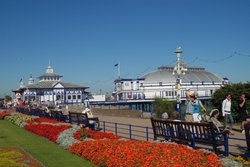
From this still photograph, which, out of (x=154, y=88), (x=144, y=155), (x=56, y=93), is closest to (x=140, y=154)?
(x=144, y=155)

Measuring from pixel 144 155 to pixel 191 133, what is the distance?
187cm

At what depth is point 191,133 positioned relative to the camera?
10.0 meters

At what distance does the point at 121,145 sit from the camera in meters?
10.2

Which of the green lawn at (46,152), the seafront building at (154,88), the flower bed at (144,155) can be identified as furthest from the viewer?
the seafront building at (154,88)

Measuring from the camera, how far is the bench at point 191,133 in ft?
30.1

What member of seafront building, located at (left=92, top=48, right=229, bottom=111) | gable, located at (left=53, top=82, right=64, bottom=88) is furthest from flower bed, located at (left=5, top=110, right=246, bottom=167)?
seafront building, located at (left=92, top=48, right=229, bottom=111)

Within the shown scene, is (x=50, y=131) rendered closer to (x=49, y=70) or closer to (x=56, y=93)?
(x=56, y=93)

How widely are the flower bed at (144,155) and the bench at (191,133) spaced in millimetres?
685

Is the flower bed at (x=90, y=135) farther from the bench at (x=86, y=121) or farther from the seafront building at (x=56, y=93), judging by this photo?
the seafront building at (x=56, y=93)

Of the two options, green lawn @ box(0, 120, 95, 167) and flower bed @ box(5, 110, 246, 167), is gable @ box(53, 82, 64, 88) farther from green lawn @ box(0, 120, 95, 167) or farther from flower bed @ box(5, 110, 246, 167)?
flower bed @ box(5, 110, 246, 167)

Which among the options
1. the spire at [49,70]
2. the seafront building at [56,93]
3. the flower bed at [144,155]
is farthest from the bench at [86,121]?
the spire at [49,70]

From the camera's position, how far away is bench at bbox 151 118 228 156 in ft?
30.1

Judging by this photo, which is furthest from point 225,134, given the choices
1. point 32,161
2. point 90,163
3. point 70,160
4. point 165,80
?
point 165,80

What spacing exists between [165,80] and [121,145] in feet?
270
